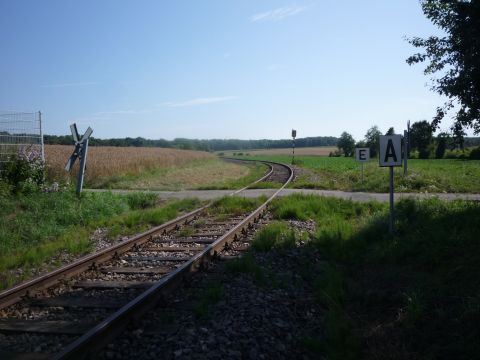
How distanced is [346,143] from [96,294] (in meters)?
104

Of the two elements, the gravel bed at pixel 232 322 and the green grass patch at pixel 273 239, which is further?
the green grass patch at pixel 273 239

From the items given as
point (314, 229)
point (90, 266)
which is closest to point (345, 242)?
point (314, 229)

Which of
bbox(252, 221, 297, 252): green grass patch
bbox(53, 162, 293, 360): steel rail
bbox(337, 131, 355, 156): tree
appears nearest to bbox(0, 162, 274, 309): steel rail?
bbox(53, 162, 293, 360): steel rail

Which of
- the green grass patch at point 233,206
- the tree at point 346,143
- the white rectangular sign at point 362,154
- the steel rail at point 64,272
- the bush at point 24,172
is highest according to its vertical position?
the tree at point 346,143

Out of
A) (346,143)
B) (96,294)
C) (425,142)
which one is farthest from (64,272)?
(346,143)

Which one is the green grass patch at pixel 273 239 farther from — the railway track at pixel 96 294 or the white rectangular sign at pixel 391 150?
the white rectangular sign at pixel 391 150

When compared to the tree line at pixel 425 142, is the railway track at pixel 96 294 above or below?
below

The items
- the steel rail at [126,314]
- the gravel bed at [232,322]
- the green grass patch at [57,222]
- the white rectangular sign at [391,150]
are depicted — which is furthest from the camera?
the white rectangular sign at [391,150]

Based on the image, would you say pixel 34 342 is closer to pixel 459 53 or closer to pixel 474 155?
pixel 459 53

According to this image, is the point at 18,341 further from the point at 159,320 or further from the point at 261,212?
the point at 261,212

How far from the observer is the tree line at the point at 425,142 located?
9.50 metres

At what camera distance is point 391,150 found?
821 cm

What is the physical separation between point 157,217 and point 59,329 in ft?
22.4

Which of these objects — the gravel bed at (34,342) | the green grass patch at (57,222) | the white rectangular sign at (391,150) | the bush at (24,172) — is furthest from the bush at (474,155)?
the gravel bed at (34,342)
